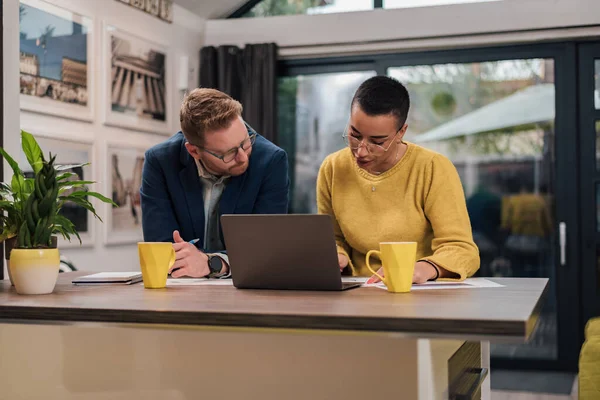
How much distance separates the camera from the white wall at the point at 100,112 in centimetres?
301

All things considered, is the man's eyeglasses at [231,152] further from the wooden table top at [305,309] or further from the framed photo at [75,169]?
the framed photo at [75,169]

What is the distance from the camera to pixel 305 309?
4.53 feet

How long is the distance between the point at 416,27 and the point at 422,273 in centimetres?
332

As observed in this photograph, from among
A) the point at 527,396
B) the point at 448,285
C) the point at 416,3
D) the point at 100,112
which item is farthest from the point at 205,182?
the point at 416,3

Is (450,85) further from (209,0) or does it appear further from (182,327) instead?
(182,327)

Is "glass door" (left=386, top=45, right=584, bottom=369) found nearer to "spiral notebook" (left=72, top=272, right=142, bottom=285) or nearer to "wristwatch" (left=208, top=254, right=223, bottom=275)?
"wristwatch" (left=208, top=254, right=223, bottom=275)

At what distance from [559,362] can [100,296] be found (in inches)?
153

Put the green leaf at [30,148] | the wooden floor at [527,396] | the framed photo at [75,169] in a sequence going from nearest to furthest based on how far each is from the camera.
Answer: the green leaf at [30,148], the framed photo at [75,169], the wooden floor at [527,396]

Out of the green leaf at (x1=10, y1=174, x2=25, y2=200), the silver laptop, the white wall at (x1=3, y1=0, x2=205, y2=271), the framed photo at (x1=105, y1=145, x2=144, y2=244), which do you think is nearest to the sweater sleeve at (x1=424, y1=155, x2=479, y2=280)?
the silver laptop

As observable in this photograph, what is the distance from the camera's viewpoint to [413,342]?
134cm

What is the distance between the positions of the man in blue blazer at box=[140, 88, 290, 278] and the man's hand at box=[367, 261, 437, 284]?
0.64 meters

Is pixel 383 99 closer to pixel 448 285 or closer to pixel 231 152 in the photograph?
pixel 231 152

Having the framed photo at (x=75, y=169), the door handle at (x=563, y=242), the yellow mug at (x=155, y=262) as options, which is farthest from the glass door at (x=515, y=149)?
the yellow mug at (x=155, y=262)

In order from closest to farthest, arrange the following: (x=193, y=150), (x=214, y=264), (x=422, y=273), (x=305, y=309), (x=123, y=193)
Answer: (x=305, y=309), (x=422, y=273), (x=214, y=264), (x=193, y=150), (x=123, y=193)
